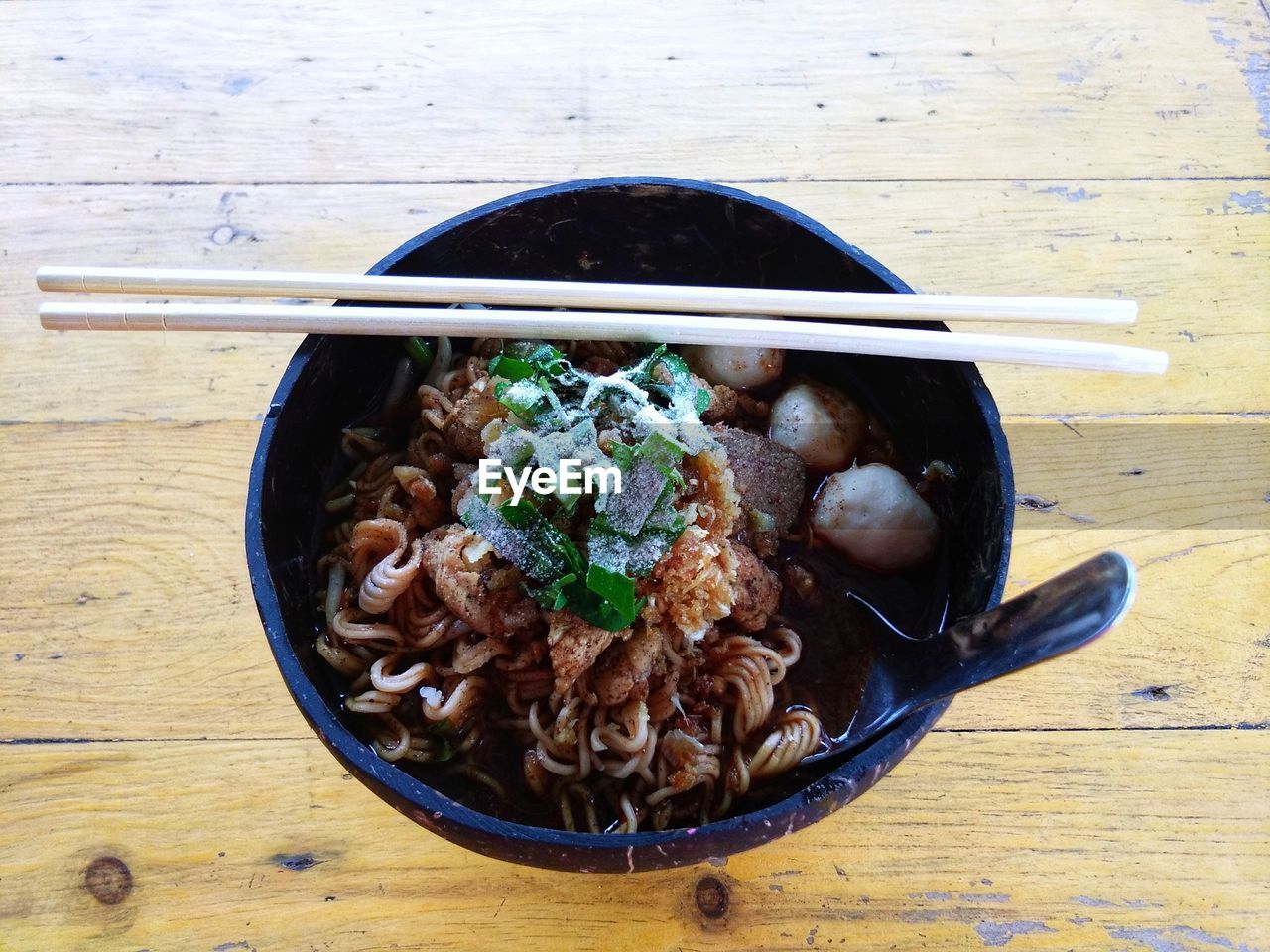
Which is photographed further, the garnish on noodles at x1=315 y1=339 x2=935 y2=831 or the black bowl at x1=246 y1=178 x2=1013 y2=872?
the garnish on noodles at x1=315 y1=339 x2=935 y2=831

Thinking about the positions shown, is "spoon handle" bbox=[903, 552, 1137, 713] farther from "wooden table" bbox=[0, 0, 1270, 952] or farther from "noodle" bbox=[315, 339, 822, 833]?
"wooden table" bbox=[0, 0, 1270, 952]

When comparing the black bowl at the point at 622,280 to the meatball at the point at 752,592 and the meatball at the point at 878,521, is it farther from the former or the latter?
the meatball at the point at 752,592

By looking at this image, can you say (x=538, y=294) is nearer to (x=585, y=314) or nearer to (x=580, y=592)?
(x=585, y=314)

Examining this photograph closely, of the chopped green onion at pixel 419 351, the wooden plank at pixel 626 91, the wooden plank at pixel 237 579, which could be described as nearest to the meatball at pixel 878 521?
the wooden plank at pixel 237 579

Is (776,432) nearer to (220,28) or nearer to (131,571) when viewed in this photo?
(131,571)

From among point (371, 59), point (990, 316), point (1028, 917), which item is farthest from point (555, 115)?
point (1028, 917)
